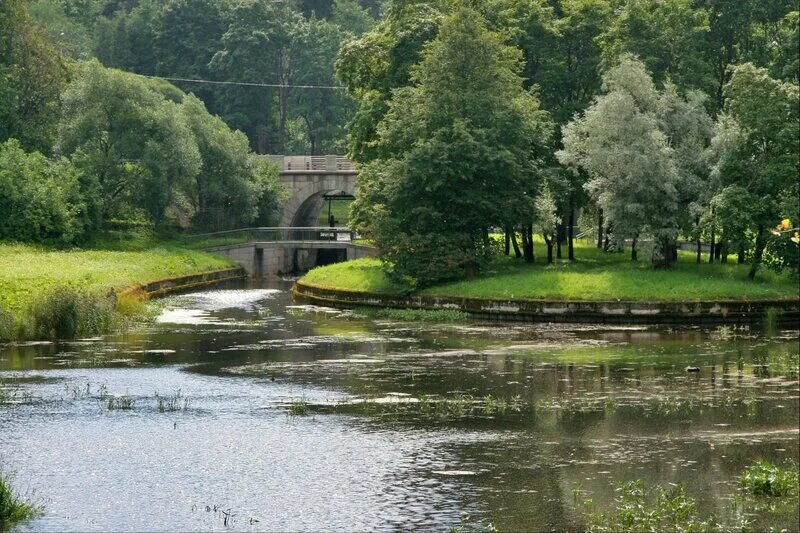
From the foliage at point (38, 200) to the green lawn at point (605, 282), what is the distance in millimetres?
19370

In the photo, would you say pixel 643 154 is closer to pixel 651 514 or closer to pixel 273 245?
pixel 651 514

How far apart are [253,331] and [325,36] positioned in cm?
9557

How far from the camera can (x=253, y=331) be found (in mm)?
54500

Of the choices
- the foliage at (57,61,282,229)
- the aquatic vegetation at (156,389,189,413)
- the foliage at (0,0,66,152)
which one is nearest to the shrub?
Result: the aquatic vegetation at (156,389,189,413)

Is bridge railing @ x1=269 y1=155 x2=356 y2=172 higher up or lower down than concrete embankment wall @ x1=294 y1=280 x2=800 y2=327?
higher up

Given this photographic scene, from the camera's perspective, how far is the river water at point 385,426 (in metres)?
24.7

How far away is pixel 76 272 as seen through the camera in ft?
213

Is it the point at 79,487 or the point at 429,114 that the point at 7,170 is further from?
the point at 79,487

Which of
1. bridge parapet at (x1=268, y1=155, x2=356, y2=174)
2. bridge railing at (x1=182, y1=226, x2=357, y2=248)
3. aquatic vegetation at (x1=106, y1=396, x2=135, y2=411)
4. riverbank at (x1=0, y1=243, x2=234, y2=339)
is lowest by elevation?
aquatic vegetation at (x1=106, y1=396, x2=135, y2=411)

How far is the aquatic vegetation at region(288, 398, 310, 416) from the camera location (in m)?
34.0

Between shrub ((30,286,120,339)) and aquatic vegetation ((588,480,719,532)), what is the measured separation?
2999 centimetres

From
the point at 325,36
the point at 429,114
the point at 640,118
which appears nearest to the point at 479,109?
the point at 429,114

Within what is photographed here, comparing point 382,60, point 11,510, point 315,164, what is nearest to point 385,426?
point 11,510

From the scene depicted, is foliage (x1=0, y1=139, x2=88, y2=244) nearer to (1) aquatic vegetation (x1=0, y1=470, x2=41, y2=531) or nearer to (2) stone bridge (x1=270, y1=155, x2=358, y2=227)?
(2) stone bridge (x1=270, y1=155, x2=358, y2=227)
